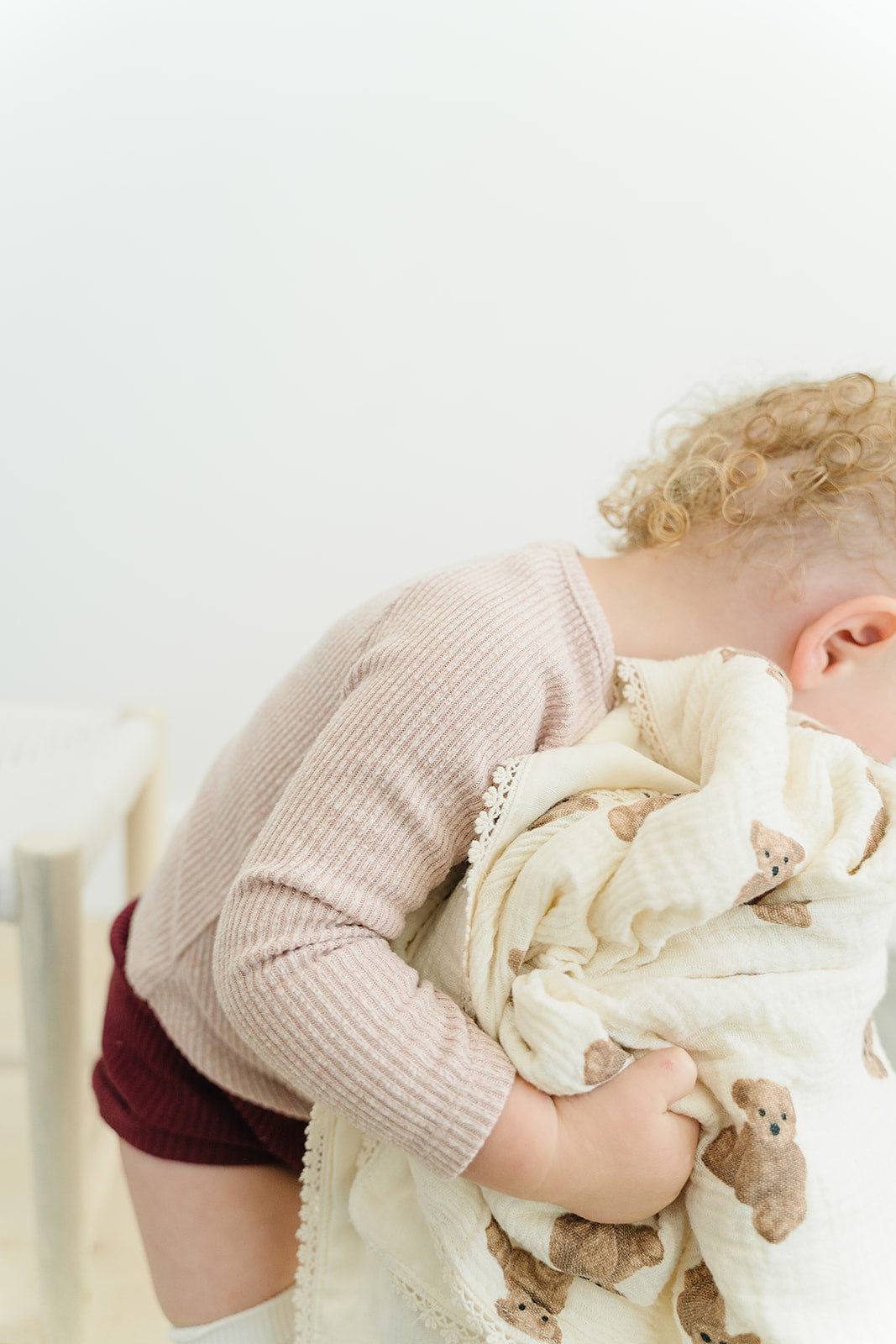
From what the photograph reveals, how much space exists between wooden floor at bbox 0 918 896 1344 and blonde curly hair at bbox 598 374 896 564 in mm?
593

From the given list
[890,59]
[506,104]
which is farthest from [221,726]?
[890,59]

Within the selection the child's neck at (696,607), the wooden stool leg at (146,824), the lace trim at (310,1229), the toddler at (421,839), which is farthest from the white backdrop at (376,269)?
the lace trim at (310,1229)

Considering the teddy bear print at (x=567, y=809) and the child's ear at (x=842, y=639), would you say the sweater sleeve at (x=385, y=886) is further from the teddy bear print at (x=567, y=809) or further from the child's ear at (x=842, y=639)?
the child's ear at (x=842, y=639)

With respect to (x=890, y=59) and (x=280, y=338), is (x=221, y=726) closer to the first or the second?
(x=280, y=338)

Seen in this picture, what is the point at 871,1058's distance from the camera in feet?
1.78

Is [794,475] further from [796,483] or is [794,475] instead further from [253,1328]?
[253,1328]

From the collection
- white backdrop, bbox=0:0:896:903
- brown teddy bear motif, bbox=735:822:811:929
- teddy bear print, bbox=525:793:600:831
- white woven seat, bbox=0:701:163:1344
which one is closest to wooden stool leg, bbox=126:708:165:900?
white woven seat, bbox=0:701:163:1344

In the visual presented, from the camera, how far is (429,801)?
507mm

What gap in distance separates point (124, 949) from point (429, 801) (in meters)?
0.37

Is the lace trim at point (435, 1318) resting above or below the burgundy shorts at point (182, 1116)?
below

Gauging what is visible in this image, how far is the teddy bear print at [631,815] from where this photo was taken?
49 cm

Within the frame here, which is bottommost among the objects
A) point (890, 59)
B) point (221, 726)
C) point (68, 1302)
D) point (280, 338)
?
point (68, 1302)

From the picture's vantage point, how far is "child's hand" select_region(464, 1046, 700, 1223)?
468mm

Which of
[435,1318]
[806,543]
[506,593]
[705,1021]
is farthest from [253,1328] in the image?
[806,543]
